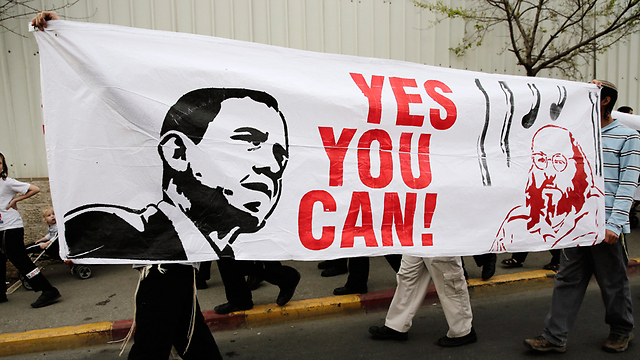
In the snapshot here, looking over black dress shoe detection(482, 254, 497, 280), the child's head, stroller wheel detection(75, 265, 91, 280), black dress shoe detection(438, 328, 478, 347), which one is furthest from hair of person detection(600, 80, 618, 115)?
the child's head

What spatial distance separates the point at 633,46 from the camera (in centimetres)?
980

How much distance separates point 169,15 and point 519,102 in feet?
19.2

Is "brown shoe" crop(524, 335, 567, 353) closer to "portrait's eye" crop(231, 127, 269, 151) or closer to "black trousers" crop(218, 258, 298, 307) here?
"black trousers" crop(218, 258, 298, 307)

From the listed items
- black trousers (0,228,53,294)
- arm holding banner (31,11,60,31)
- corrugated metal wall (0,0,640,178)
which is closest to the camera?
arm holding banner (31,11,60,31)

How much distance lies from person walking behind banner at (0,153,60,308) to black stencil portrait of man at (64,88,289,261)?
3.44 metres

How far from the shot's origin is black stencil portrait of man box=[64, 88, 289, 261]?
245 centimetres

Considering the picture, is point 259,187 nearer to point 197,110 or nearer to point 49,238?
point 197,110

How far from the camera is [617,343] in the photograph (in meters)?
3.59

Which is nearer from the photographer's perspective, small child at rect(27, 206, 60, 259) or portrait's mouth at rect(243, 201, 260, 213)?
portrait's mouth at rect(243, 201, 260, 213)

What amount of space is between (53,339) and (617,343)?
505cm

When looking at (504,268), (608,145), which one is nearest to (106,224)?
(608,145)

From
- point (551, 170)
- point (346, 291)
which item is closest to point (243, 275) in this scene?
point (346, 291)

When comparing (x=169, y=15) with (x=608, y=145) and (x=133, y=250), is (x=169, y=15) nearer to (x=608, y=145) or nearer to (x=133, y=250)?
→ (x=133, y=250)

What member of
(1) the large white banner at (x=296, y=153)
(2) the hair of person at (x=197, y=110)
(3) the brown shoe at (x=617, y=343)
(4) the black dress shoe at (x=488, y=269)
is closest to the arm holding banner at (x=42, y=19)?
(1) the large white banner at (x=296, y=153)
